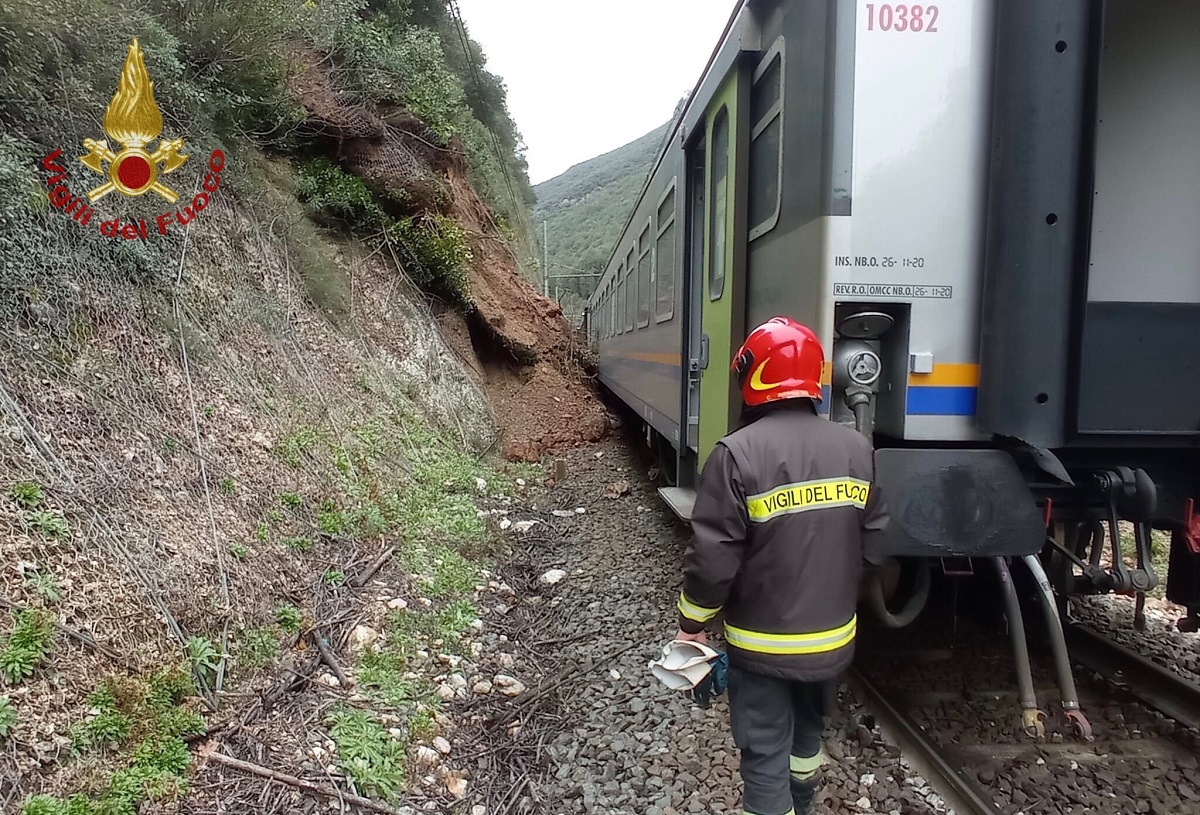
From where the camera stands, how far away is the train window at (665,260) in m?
6.21

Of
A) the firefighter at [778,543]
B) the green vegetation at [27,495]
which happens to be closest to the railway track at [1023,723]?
the firefighter at [778,543]

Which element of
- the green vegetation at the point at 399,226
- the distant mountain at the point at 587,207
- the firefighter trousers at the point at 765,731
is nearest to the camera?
the firefighter trousers at the point at 765,731

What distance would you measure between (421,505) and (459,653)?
223cm

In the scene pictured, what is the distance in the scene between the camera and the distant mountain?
62.9 metres

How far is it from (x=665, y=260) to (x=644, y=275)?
1.50 m

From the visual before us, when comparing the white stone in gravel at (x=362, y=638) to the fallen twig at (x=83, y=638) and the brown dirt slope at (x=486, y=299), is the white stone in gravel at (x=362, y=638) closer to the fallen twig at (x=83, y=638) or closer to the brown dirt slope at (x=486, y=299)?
the fallen twig at (x=83, y=638)

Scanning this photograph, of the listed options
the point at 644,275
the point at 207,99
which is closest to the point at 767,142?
the point at 644,275

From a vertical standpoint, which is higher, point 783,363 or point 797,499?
point 783,363

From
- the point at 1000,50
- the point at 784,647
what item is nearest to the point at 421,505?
the point at 784,647

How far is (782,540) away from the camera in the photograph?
2.30 meters

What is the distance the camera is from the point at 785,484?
228 cm

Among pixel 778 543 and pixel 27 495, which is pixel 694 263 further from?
pixel 27 495

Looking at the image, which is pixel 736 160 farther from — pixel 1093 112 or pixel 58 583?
pixel 58 583

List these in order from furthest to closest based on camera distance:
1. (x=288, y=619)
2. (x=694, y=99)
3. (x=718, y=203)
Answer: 1. (x=694, y=99)
2. (x=718, y=203)
3. (x=288, y=619)
